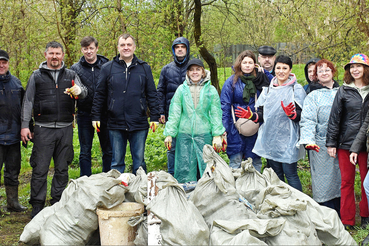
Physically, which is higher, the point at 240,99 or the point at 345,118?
the point at 240,99

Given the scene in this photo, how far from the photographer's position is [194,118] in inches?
180

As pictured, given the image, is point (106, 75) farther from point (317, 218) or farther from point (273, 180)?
point (317, 218)

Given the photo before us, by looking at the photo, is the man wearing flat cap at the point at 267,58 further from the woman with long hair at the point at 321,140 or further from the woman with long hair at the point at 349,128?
the woman with long hair at the point at 349,128

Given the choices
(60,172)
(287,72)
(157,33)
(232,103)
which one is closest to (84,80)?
(60,172)

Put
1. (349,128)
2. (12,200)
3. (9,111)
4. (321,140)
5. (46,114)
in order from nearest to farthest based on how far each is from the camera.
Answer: (349,128) → (321,140) → (46,114) → (9,111) → (12,200)

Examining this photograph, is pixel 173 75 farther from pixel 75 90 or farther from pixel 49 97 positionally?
pixel 49 97

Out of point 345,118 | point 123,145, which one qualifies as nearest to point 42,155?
point 123,145

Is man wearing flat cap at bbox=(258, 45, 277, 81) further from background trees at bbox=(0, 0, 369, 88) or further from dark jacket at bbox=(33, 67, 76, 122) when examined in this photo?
dark jacket at bbox=(33, 67, 76, 122)

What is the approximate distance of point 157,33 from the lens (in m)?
7.89

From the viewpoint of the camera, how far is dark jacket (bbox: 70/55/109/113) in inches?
201

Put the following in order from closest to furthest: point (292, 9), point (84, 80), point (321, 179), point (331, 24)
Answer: point (321, 179), point (84, 80), point (331, 24), point (292, 9)

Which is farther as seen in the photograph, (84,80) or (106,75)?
(84,80)

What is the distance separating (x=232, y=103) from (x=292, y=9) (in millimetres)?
4033

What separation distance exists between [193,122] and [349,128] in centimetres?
172
